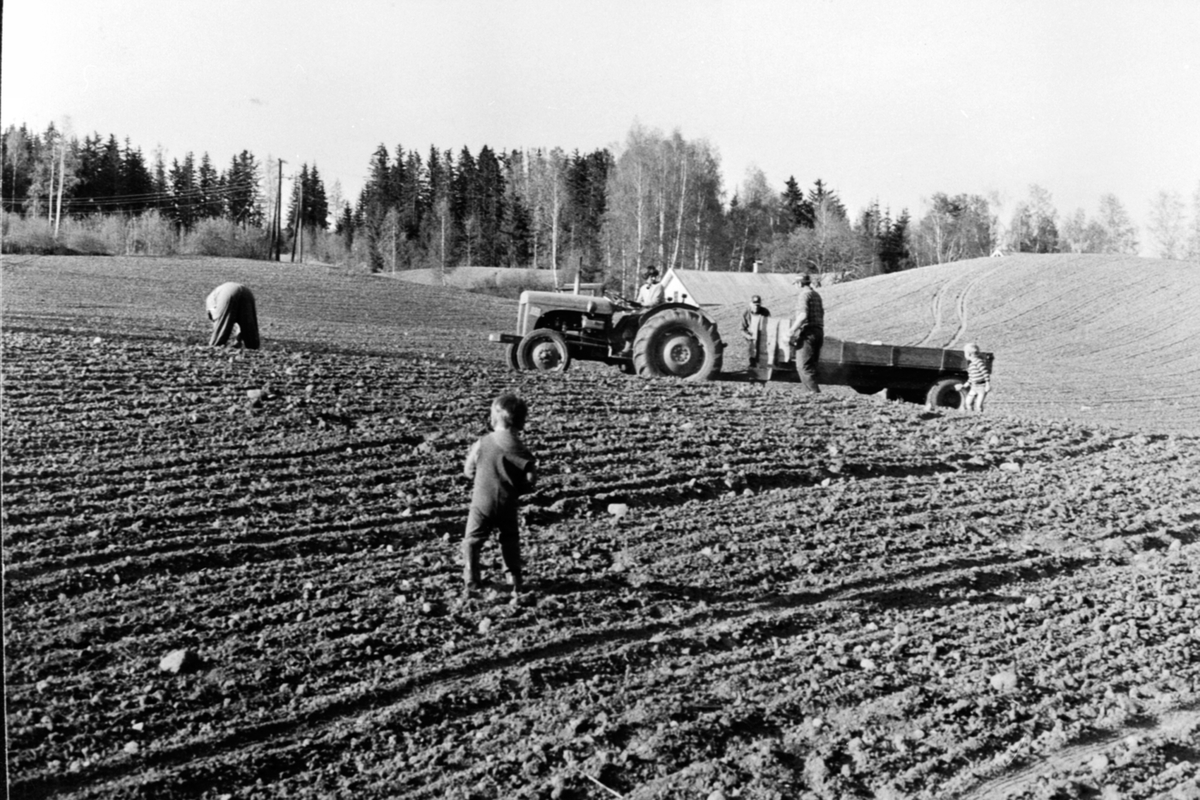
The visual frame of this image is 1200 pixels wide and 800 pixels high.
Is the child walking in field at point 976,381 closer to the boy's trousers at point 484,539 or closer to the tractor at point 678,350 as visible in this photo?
the tractor at point 678,350

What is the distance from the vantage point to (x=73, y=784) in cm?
375

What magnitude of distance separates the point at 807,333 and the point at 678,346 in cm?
166

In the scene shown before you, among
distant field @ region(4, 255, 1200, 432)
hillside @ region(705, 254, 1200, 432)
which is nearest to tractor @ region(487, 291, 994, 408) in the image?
distant field @ region(4, 255, 1200, 432)

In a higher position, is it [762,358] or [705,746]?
[762,358]

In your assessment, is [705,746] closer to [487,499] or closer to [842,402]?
[487,499]

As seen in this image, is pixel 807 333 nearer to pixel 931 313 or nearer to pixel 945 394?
pixel 945 394

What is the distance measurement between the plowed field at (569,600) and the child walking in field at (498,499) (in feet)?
0.66

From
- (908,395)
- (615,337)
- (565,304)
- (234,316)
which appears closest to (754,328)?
(615,337)

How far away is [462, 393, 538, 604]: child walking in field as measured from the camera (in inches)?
219

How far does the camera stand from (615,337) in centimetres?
1346

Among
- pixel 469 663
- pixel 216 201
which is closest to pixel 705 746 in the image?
pixel 469 663

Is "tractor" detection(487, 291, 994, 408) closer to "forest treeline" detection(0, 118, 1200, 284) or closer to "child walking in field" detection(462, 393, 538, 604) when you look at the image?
"child walking in field" detection(462, 393, 538, 604)

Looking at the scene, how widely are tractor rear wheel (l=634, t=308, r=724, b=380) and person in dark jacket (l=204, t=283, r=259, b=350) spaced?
15.5 feet

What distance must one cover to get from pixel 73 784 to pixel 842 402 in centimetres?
917
